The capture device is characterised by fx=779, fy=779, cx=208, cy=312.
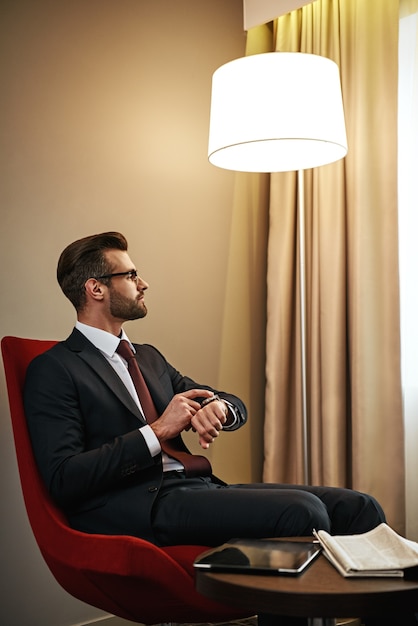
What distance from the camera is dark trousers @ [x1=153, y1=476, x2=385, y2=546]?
202cm

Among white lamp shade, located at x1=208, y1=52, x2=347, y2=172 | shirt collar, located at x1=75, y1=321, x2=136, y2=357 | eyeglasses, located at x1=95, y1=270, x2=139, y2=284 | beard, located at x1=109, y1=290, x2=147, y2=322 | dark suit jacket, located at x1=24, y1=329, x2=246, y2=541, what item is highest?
white lamp shade, located at x1=208, y1=52, x2=347, y2=172

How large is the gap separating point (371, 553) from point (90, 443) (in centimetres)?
95

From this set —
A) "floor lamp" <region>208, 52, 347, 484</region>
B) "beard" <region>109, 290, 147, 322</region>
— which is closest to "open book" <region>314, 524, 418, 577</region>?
"beard" <region>109, 290, 147, 322</region>

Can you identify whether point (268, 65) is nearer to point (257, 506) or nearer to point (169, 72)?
point (169, 72)

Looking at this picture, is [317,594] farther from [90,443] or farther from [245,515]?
[90,443]

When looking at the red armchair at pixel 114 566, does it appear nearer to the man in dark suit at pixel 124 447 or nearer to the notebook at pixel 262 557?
the man in dark suit at pixel 124 447

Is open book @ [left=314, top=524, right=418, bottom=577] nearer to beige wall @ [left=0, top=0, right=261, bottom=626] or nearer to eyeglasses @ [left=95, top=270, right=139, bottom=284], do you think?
eyeglasses @ [left=95, top=270, right=139, bottom=284]

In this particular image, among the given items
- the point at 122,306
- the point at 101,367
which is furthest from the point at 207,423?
the point at 122,306

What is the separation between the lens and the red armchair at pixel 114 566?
188 cm

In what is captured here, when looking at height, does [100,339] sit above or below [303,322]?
below

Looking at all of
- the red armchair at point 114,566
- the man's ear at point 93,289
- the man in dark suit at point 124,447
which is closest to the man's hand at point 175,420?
the man in dark suit at point 124,447

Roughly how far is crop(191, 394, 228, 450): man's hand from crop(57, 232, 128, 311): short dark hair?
21.0 inches

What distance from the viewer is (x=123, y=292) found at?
245 centimetres

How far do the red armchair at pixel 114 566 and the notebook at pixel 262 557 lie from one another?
0.25 meters
